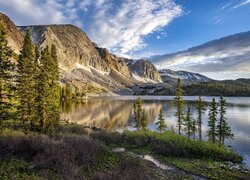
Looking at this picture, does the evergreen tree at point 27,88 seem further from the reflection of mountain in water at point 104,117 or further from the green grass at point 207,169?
the reflection of mountain in water at point 104,117

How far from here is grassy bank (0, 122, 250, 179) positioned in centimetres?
1202

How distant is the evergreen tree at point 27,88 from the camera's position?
31.1m

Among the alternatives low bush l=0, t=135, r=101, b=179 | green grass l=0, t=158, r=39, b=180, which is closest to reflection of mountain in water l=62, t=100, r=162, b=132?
low bush l=0, t=135, r=101, b=179

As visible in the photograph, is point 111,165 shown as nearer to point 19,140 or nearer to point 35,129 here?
point 19,140

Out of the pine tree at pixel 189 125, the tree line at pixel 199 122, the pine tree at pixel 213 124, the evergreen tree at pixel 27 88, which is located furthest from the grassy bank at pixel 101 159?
the pine tree at pixel 189 125

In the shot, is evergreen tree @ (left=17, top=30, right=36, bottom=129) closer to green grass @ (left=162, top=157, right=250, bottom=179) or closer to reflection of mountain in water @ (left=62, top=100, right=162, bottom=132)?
green grass @ (left=162, top=157, right=250, bottom=179)

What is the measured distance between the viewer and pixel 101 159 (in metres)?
16.0

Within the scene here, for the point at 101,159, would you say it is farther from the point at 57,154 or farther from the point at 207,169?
the point at 207,169

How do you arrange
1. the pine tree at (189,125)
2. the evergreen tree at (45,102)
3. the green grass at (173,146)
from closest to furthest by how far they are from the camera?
the green grass at (173,146)
the evergreen tree at (45,102)
the pine tree at (189,125)

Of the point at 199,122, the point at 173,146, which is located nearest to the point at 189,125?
the point at 199,122

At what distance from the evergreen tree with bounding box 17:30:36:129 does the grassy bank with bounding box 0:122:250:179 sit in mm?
13059

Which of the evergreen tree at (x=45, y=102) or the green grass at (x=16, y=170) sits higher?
the evergreen tree at (x=45, y=102)

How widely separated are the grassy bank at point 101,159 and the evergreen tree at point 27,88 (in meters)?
13.1

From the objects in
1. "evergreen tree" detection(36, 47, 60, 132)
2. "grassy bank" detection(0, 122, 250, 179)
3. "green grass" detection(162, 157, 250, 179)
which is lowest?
"green grass" detection(162, 157, 250, 179)
